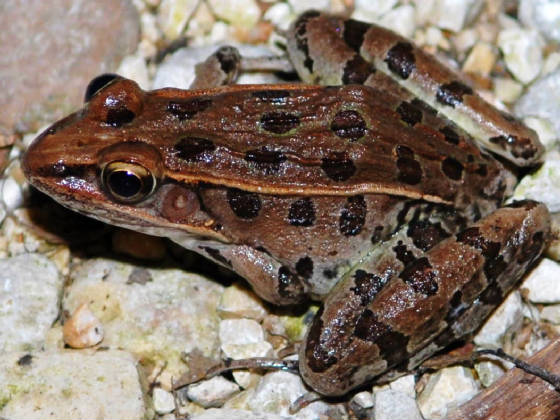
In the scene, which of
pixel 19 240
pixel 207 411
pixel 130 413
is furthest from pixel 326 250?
pixel 19 240

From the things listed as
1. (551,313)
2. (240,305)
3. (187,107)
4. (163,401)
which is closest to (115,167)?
(187,107)

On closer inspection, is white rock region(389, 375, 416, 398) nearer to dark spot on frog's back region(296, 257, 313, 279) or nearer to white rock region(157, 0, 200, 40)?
dark spot on frog's back region(296, 257, 313, 279)

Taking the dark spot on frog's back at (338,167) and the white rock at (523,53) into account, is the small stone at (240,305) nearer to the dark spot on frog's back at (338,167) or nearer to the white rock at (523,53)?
the dark spot on frog's back at (338,167)

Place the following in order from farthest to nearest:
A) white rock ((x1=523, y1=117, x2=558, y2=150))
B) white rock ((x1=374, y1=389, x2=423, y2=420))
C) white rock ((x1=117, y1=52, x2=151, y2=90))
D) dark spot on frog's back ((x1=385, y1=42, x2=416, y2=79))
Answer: white rock ((x1=117, y1=52, x2=151, y2=90))
white rock ((x1=523, y1=117, x2=558, y2=150))
dark spot on frog's back ((x1=385, y1=42, x2=416, y2=79))
white rock ((x1=374, y1=389, x2=423, y2=420))

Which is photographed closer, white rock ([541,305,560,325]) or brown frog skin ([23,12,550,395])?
brown frog skin ([23,12,550,395])

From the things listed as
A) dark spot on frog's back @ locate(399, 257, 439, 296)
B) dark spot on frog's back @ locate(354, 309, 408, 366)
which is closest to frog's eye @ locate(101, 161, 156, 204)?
dark spot on frog's back @ locate(354, 309, 408, 366)

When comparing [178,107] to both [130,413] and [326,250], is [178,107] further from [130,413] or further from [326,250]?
[130,413]

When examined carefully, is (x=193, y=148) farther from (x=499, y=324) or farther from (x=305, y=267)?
(x=499, y=324)
